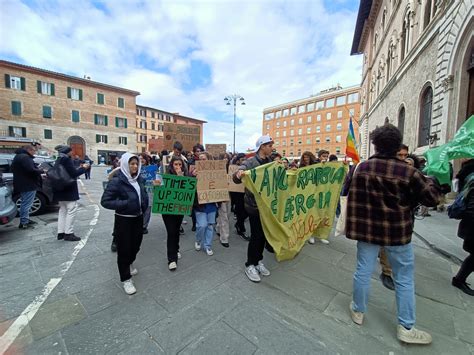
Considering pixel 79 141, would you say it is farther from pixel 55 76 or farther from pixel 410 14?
pixel 410 14

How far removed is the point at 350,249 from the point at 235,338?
3.26m

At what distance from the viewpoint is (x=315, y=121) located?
228 ft

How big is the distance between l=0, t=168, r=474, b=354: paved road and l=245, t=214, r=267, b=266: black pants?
0.32 m

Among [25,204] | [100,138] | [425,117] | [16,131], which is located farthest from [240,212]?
[100,138]

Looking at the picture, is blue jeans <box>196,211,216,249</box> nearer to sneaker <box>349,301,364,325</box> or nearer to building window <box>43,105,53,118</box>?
sneaker <box>349,301,364,325</box>

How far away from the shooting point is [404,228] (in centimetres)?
202

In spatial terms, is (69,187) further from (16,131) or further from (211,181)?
(16,131)

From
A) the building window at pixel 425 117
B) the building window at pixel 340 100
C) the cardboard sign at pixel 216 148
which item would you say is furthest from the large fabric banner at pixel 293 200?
the building window at pixel 340 100

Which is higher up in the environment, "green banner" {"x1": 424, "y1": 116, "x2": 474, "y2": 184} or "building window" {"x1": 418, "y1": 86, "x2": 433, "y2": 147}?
"building window" {"x1": 418, "y1": 86, "x2": 433, "y2": 147}

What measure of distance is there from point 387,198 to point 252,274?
6.55 ft

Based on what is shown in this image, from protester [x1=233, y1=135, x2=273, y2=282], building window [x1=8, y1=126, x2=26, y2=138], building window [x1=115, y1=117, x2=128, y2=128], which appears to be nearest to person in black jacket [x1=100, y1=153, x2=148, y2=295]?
protester [x1=233, y1=135, x2=273, y2=282]

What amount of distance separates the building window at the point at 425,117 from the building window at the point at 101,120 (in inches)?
1582

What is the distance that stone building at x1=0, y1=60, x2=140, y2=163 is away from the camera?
29281 millimetres

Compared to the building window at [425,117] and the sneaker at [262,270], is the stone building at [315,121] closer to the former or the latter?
the building window at [425,117]
